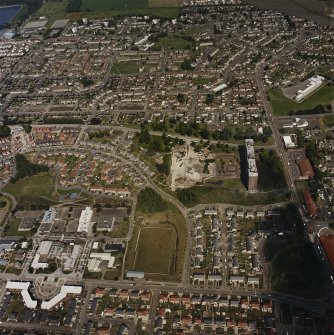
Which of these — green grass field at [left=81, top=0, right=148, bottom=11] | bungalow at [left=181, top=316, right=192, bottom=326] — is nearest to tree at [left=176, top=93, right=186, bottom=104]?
bungalow at [left=181, top=316, right=192, bottom=326]

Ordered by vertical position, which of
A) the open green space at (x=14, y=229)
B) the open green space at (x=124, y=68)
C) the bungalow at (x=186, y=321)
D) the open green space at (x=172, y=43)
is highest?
the open green space at (x=172, y=43)

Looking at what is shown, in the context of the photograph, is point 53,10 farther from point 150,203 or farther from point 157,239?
point 157,239

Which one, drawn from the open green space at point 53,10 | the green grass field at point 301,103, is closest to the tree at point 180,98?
the green grass field at point 301,103

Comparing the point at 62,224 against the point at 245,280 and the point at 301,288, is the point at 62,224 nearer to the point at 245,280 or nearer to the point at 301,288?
the point at 245,280

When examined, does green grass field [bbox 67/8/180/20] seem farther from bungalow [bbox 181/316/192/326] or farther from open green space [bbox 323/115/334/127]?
bungalow [bbox 181/316/192/326]

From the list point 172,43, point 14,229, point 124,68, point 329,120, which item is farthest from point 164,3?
point 14,229

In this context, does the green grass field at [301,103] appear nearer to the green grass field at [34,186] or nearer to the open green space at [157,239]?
the open green space at [157,239]
